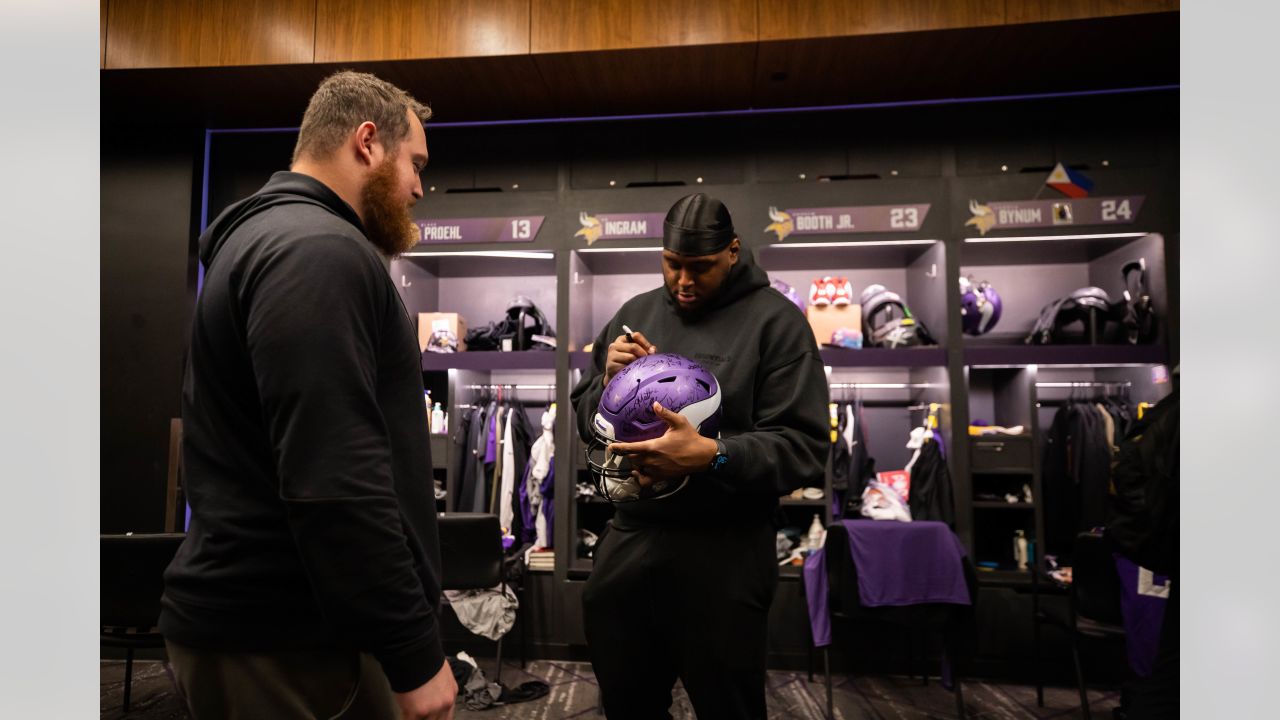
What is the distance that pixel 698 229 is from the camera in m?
1.85

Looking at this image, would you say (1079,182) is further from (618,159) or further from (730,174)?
(618,159)

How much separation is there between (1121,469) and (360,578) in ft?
7.51

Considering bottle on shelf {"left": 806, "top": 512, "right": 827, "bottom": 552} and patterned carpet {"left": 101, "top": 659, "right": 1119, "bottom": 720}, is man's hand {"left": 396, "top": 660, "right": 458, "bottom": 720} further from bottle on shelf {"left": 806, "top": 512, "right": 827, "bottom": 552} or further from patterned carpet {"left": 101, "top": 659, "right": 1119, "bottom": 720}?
bottle on shelf {"left": 806, "top": 512, "right": 827, "bottom": 552}

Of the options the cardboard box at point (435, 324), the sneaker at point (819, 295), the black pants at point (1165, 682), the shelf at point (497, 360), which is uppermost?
the sneaker at point (819, 295)

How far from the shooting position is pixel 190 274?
15.8 ft

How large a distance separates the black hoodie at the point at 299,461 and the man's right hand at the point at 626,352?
73cm

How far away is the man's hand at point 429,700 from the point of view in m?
1.03

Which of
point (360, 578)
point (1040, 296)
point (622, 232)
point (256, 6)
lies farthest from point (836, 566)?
point (256, 6)

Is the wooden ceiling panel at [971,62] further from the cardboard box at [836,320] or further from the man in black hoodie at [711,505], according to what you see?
the man in black hoodie at [711,505]

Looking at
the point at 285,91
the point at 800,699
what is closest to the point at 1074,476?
the point at 800,699

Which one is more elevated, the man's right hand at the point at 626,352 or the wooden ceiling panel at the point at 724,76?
the wooden ceiling panel at the point at 724,76

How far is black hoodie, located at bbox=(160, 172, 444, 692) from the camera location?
3.19 ft

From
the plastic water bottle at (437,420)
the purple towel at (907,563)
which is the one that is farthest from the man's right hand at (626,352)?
the plastic water bottle at (437,420)

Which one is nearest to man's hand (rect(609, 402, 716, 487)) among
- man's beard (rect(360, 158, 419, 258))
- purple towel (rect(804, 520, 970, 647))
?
man's beard (rect(360, 158, 419, 258))
